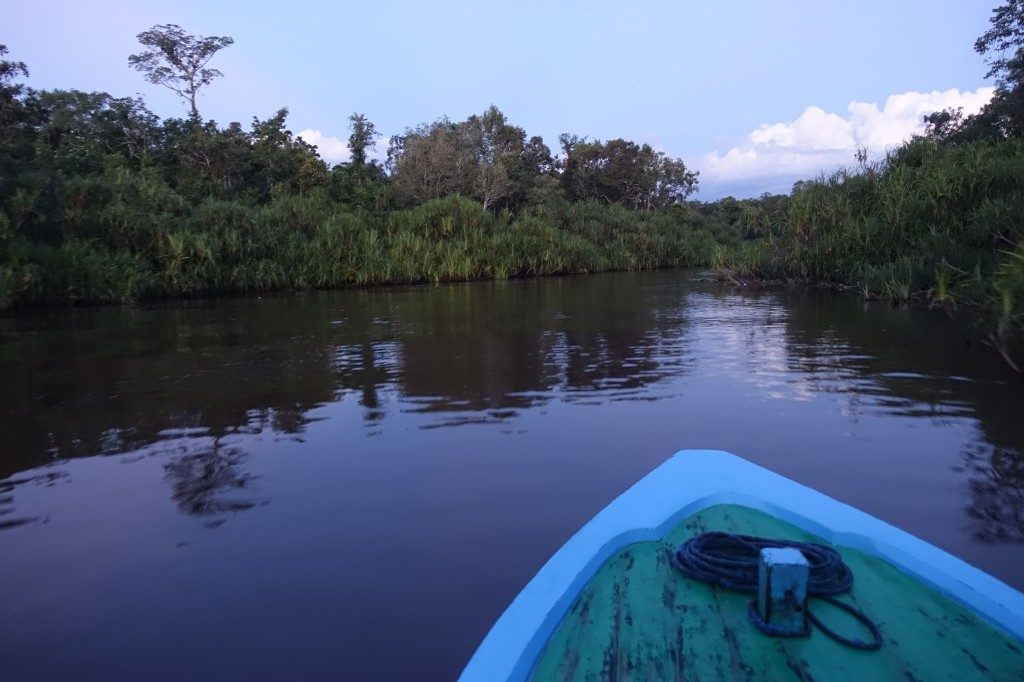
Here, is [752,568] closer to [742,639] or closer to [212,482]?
[742,639]

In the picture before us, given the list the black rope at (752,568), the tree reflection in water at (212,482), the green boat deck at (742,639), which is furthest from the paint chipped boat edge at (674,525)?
the tree reflection in water at (212,482)

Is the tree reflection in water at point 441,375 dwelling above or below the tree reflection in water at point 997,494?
above

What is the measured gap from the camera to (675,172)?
41906 millimetres

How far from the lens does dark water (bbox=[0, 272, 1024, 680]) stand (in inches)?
93.5

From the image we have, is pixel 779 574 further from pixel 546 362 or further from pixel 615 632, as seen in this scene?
pixel 546 362

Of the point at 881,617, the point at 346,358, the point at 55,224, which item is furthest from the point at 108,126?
the point at 881,617

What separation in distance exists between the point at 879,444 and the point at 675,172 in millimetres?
40248

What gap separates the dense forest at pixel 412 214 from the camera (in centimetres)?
1162

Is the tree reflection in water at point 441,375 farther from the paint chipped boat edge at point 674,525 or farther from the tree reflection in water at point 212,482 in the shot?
the paint chipped boat edge at point 674,525

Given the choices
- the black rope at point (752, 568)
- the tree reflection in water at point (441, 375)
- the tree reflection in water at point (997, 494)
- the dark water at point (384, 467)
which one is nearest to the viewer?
the black rope at point (752, 568)

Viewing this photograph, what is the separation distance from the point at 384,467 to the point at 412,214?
68.7 feet

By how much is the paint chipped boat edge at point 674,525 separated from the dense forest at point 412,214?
13.1ft

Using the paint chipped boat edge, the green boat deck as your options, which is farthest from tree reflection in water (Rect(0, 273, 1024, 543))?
the green boat deck

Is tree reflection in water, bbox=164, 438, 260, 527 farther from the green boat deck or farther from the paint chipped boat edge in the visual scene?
the green boat deck
